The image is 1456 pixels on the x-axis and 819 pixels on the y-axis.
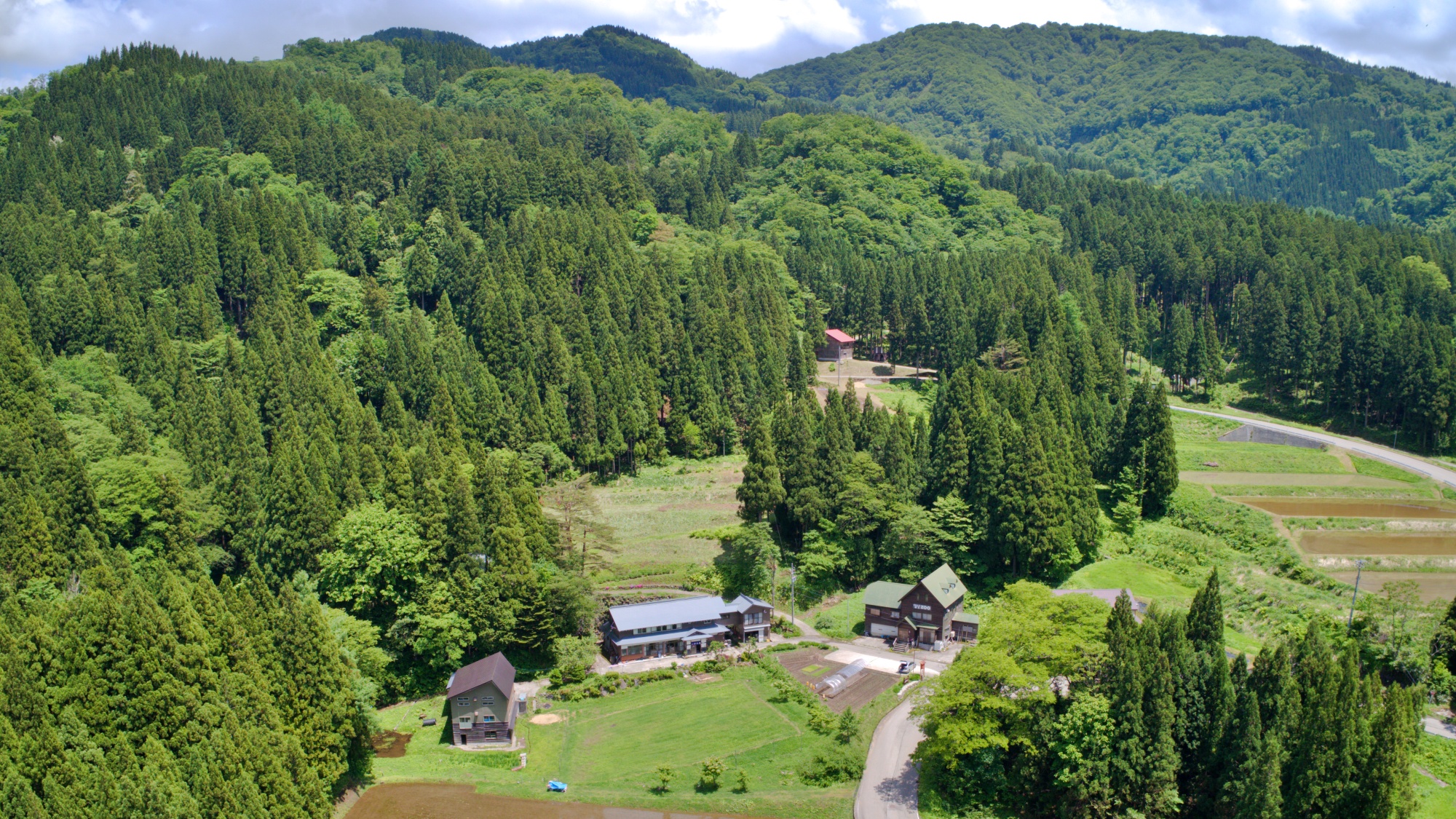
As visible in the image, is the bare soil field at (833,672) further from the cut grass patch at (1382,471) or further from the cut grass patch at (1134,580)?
the cut grass patch at (1382,471)

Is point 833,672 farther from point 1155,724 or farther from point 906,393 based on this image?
point 906,393

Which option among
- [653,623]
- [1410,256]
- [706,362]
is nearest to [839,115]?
[1410,256]

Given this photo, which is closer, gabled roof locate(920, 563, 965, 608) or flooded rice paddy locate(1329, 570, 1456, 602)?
flooded rice paddy locate(1329, 570, 1456, 602)

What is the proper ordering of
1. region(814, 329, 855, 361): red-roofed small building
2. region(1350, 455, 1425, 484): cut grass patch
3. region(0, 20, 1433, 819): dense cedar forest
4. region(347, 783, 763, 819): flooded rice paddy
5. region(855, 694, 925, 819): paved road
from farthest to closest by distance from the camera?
region(814, 329, 855, 361): red-roofed small building
region(1350, 455, 1425, 484): cut grass patch
region(855, 694, 925, 819): paved road
region(347, 783, 763, 819): flooded rice paddy
region(0, 20, 1433, 819): dense cedar forest

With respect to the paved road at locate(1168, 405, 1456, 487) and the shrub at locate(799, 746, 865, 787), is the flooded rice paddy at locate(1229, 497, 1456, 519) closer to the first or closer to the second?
the paved road at locate(1168, 405, 1456, 487)

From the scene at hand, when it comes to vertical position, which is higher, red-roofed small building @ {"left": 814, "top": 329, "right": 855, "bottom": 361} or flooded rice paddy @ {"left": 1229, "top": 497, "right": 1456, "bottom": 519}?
red-roofed small building @ {"left": 814, "top": 329, "right": 855, "bottom": 361}

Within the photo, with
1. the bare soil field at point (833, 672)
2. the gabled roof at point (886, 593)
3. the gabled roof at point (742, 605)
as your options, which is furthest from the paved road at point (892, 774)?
the gabled roof at point (742, 605)

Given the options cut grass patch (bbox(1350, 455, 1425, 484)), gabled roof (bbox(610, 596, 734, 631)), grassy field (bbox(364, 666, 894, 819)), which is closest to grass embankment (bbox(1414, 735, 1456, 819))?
grassy field (bbox(364, 666, 894, 819))
